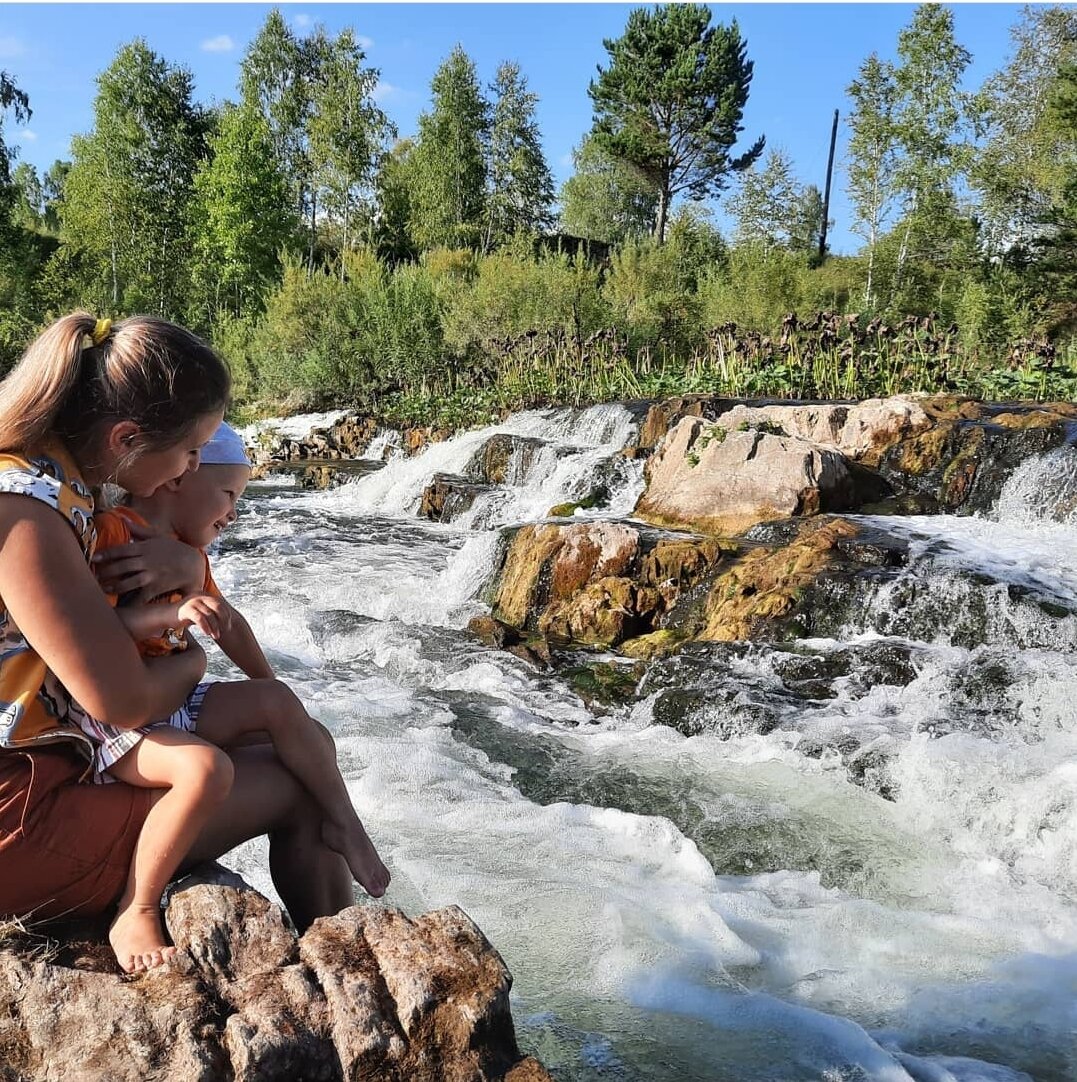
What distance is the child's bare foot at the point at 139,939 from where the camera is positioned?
5.44 feet

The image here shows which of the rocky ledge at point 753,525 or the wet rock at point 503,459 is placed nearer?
the rocky ledge at point 753,525

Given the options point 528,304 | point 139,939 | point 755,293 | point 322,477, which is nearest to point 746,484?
point 139,939

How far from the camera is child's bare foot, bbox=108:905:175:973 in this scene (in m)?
1.66

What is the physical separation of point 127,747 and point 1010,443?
29.4 ft

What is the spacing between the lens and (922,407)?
10422 millimetres

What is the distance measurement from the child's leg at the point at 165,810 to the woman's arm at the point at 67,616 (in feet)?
0.28

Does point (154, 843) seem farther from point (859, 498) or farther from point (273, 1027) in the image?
point (859, 498)

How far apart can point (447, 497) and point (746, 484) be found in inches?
168

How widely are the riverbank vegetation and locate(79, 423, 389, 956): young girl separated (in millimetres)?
11199

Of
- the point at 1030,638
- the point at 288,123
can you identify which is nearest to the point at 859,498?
the point at 1030,638

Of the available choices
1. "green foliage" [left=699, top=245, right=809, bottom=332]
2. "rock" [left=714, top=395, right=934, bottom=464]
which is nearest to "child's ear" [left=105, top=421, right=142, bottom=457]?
"rock" [left=714, top=395, right=934, bottom=464]

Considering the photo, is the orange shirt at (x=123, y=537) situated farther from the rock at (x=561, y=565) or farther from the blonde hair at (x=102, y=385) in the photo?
the rock at (x=561, y=565)

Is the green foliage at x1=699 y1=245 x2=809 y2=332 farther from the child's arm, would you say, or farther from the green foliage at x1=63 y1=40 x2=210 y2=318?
the green foliage at x1=63 y1=40 x2=210 y2=318

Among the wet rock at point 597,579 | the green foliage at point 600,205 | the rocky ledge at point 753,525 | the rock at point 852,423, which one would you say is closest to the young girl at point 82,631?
the rocky ledge at point 753,525
